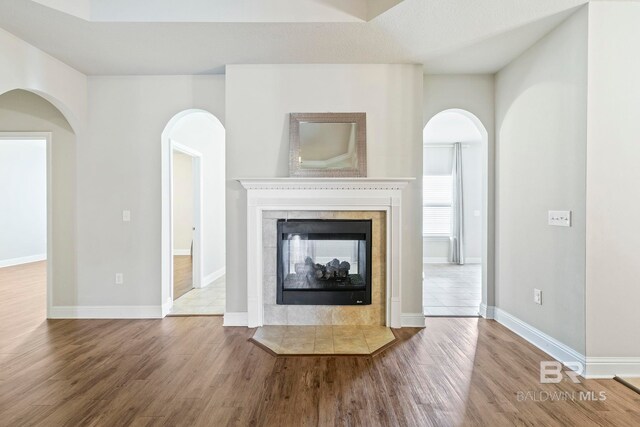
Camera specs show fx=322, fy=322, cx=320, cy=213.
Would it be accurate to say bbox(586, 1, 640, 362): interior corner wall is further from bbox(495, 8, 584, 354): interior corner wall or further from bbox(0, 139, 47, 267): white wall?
bbox(0, 139, 47, 267): white wall

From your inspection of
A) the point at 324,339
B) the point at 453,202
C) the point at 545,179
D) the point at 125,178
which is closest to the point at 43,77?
the point at 125,178

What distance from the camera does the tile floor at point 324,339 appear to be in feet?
9.14

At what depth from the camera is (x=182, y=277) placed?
5645 millimetres

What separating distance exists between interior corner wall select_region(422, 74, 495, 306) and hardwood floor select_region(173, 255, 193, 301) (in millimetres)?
4050

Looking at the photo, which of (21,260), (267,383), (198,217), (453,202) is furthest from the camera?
(453,202)

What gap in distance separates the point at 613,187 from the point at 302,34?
8.89ft

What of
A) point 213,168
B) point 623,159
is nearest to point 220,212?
point 213,168

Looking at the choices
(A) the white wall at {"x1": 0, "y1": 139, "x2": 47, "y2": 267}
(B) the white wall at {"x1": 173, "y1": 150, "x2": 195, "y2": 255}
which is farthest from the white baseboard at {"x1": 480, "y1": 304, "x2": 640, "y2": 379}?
(A) the white wall at {"x1": 0, "y1": 139, "x2": 47, "y2": 267}

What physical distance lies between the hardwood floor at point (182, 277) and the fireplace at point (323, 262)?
2.01 metres

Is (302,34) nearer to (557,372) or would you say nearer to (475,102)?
(475,102)

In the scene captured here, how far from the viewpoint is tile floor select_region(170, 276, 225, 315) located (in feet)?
12.7

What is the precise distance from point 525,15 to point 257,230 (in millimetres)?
2943

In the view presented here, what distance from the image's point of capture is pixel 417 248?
3404 mm

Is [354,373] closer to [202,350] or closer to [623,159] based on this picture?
[202,350]
